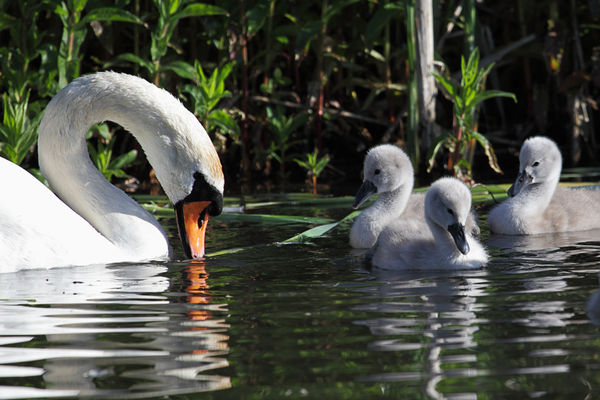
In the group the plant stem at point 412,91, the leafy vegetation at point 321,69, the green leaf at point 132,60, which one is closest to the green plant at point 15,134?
the leafy vegetation at point 321,69

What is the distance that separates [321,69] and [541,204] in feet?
11.2

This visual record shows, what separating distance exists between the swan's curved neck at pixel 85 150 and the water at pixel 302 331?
47 centimetres

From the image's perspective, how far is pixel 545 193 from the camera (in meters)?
6.00

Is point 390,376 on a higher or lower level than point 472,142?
lower

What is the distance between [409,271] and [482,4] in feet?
19.0

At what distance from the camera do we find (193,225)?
504cm

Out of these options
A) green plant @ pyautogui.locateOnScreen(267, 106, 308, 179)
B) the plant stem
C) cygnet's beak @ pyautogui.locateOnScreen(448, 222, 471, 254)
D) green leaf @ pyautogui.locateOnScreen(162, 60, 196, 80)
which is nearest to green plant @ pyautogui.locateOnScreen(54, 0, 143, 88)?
green leaf @ pyautogui.locateOnScreen(162, 60, 196, 80)

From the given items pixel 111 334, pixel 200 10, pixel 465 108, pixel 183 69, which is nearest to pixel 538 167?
pixel 465 108

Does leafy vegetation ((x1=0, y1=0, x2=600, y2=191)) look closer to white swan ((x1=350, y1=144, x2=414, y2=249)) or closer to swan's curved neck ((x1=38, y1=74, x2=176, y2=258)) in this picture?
white swan ((x1=350, y1=144, x2=414, y2=249))

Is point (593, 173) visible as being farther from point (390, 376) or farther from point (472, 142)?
point (390, 376)

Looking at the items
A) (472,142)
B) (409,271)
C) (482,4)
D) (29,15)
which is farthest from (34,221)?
(482,4)

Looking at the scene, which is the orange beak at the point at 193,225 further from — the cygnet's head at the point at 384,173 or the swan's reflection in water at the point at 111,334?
the cygnet's head at the point at 384,173

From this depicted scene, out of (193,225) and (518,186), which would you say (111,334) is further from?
(518,186)

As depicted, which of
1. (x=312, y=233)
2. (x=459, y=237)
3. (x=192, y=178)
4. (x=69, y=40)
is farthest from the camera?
(x=69, y=40)
